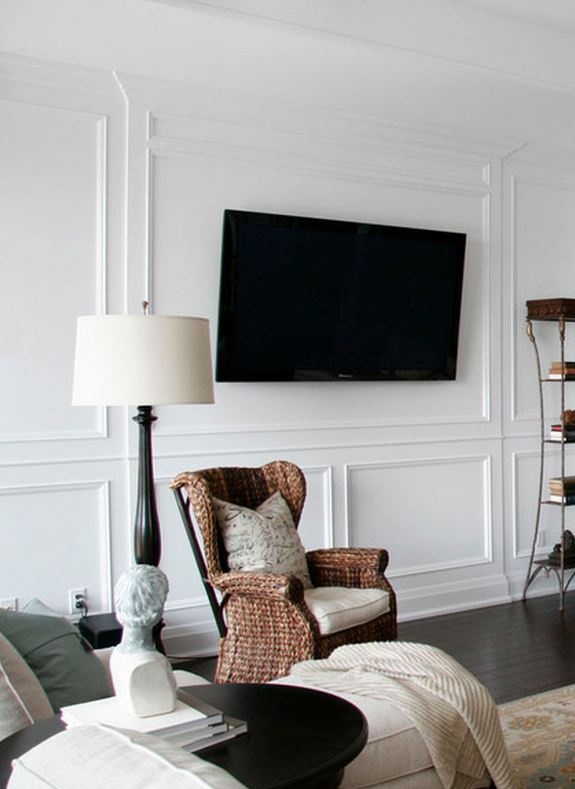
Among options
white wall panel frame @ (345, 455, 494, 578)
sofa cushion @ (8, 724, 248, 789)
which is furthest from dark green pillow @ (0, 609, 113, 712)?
white wall panel frame @ (345, 455, 494, 578)

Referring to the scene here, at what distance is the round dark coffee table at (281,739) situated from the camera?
1.68m

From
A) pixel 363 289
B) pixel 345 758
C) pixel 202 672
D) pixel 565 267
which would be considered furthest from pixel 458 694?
pixel 565 267

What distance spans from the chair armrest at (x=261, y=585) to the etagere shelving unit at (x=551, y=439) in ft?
7.61

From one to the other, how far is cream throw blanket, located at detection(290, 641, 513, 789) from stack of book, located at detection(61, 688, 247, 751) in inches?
26.4

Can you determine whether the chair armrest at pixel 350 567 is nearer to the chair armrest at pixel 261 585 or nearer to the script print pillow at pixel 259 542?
the script print pillow at pixel 259 542

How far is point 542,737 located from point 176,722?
5.95 feet

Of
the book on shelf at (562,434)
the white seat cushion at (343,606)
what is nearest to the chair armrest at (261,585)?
the white seat cushion at (343,606)

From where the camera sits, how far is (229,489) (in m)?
3.83

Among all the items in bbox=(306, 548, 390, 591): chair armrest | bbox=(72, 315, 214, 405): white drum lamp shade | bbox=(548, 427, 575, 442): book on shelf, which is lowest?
bbox=(306, 548, 390, 591): chair armrest

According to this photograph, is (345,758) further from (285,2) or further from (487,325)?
(487,325)

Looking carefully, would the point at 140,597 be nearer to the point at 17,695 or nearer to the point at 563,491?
the point at 17,695

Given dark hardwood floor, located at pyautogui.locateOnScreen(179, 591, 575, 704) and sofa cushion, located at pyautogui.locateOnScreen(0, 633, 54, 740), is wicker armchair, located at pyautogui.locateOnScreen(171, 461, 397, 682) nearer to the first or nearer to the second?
dark hardwood floor, located at pyautogui.locateOnScreen(179, 591, 575, 704)

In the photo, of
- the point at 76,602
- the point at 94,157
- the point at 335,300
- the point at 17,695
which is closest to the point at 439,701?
the point at 17,695

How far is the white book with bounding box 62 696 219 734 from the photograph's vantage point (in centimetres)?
179
